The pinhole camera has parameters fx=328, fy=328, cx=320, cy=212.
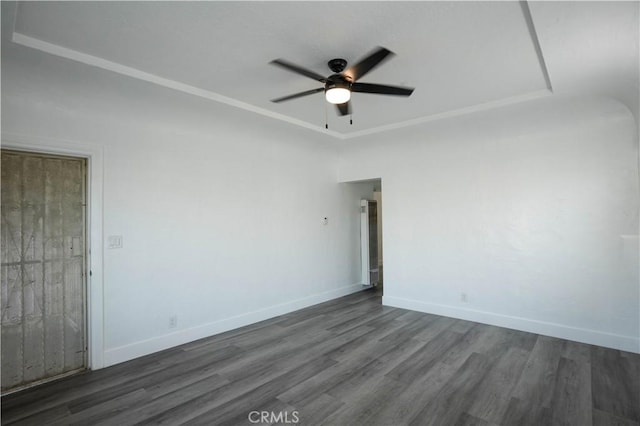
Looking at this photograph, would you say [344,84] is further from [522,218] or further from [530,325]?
[530,325]

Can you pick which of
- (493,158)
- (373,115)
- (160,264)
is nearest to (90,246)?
(160,264)

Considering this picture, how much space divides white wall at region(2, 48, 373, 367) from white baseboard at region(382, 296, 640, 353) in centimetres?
178

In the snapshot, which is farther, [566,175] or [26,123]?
[566,175]

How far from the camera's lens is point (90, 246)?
333 centimetres

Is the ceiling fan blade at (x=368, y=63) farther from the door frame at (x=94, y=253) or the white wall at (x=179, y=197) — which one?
the door frame at (x=94, y=253)

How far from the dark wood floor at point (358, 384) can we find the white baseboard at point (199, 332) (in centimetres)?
11

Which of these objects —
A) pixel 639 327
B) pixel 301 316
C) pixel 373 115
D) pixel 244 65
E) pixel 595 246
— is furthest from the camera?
pixel 301 316

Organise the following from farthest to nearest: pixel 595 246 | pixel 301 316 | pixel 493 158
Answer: pixel 301 316, pixel 493 158, pixel 595 246

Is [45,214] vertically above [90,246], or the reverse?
[45,214]

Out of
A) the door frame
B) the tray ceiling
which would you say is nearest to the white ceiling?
the tray ceiling

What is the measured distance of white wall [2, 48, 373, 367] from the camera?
10.0 feet

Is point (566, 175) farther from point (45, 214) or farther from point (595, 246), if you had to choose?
point (45, 214)

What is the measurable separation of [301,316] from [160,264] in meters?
2.20

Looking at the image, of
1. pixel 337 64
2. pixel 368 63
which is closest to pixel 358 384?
pixel 368 63
